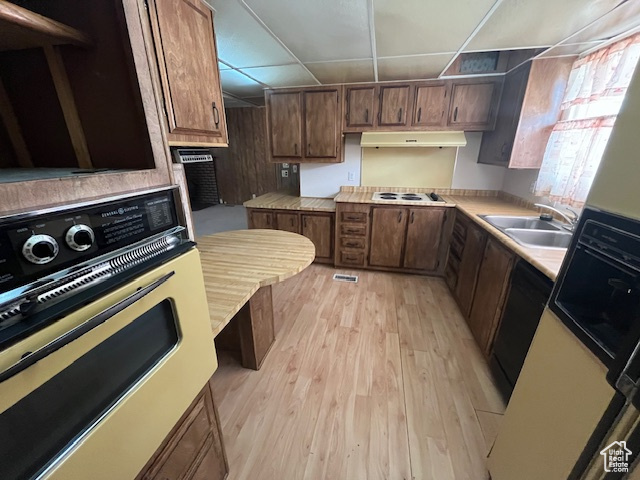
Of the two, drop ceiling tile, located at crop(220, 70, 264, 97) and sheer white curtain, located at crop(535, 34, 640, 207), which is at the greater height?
drop ceiling tile, located at crop(220, 70, 264, 97)

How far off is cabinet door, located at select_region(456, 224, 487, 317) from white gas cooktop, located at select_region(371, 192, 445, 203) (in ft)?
2.48

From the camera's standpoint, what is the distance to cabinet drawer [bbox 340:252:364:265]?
330 centimetres

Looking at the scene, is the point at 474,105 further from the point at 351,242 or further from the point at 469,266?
the point at 351,242

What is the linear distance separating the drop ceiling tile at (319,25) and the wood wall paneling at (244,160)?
412 centimetres

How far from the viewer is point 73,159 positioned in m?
0.77

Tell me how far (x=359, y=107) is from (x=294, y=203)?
141 centimetres

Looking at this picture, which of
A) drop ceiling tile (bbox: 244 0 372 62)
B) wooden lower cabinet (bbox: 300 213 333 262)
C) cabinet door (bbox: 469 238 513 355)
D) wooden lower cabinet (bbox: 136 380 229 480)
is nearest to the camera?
wooden lower cabinet (bbox: 136 380 229 480)

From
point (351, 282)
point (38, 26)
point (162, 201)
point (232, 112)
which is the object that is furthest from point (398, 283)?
point (232, 112)

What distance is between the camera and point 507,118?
2486 mm

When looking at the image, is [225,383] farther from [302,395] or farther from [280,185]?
[280,185]

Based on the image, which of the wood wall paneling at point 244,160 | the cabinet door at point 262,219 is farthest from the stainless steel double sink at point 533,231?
the wood wall paneling at point 244,160

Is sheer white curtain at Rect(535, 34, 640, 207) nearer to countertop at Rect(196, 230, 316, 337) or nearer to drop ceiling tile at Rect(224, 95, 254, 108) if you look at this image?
countertop at Rect(196, 230, 316, 337)

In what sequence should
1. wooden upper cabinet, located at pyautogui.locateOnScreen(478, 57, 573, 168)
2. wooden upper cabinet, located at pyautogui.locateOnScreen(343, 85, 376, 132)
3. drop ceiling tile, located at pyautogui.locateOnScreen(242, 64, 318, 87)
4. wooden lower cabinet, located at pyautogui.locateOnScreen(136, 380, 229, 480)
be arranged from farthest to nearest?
wooden upper cabinet, located at pyautogui.locateOnScreen(343, 85, 376, 132)
drop ceiling tile, located at pyautogui.locateOnScreen(242, 64, 318, 87)
wooden upper cabinet, located at pyautogui.locateOnScreen(478, 57, 573, 168)
wooden lower cabinet, located at pyautogui.locateOnScreen(136, 380, 229, 480)

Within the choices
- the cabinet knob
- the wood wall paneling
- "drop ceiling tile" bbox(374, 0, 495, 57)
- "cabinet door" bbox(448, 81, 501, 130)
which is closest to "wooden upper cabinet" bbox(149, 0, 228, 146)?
the cabinet knob
